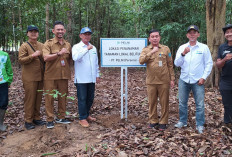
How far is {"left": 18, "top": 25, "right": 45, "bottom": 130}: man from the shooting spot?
15.5 feet

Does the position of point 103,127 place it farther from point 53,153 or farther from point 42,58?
point 42,58

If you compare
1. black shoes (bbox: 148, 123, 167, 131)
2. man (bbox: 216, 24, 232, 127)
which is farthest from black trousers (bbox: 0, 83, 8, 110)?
→ man (bbox: 216, 24, 232, 127)

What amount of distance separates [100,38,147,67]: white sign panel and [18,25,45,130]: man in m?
1.60

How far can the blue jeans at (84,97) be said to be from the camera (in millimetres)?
5035

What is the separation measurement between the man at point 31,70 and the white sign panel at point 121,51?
160 cm

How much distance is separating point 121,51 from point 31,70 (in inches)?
90.3

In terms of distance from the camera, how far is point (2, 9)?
18.3 meters

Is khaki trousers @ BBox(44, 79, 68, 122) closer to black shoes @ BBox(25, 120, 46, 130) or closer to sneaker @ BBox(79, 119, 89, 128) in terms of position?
black shoes @ BBox(25, 120, 46, 130)

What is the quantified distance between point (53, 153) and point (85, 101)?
5.13 ft

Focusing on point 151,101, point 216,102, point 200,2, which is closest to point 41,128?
point 151,101

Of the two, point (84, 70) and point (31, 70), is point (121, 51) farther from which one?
point (31, 70)

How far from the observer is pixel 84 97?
507cm

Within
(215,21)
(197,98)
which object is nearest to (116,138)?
(197,98)

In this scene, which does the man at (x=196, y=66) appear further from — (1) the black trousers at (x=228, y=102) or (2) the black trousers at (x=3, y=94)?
(2) the black trousers at (x=3, y=94)
